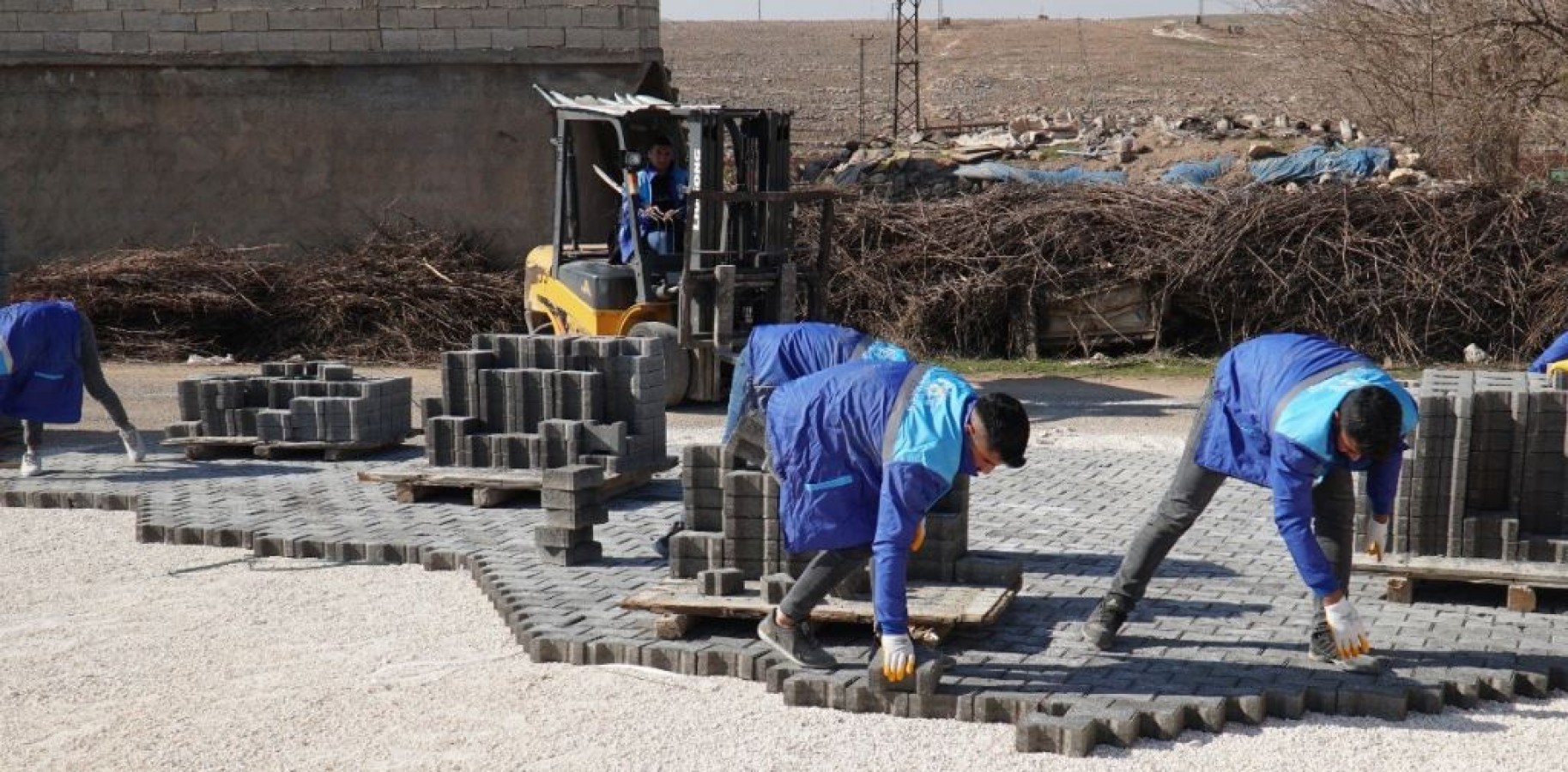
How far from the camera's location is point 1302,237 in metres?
17.6

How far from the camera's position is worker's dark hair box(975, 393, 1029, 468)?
230 inches

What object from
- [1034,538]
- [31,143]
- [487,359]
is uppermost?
[31,143]

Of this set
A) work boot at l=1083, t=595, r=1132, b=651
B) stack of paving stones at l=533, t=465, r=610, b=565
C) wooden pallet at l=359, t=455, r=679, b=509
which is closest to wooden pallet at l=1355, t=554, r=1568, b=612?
work boot at l=1083, t=595, r=1132, b=651

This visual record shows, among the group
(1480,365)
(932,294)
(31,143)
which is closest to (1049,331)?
(932,294)

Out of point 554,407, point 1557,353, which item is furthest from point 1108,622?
point 554,407

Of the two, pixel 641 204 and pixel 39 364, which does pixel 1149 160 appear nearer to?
pixel 641 204

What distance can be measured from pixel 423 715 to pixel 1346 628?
3.42m

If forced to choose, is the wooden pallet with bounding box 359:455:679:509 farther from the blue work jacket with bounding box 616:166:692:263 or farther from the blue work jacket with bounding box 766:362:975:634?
the blue work jacket with bounding box 616:166:692:263

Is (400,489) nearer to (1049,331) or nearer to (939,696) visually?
(939,696)

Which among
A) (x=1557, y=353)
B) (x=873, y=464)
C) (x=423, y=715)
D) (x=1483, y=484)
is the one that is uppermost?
(x=1557, y=353)

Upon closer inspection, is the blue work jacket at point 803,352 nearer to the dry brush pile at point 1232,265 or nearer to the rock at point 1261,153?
the dry brush pile at point 1232,265

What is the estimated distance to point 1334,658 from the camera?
22.3 ft

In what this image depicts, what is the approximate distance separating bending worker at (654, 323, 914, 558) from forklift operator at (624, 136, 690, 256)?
6.12 meters

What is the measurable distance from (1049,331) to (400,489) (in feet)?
30.0
